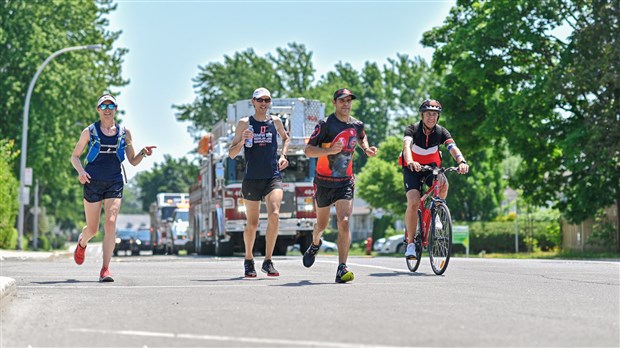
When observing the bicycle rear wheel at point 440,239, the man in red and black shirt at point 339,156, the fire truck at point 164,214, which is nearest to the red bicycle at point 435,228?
the bicycle rear wheel at point 440,239

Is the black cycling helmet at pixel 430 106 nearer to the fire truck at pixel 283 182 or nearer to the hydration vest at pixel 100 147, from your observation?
the hydration vest at pixel 100 147

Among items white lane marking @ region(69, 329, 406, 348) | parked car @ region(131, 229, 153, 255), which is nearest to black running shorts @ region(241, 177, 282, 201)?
white lane marking @ region(69, 329, 406, 348)

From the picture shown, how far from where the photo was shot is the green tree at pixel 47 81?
47219mm

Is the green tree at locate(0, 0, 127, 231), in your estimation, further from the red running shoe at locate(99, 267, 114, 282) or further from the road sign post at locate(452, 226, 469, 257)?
the red running shoe at locate(99, 267, 114, 282)

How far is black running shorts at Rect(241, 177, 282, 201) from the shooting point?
13.1 meters

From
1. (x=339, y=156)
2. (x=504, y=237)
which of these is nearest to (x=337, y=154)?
(x=339, y=156)

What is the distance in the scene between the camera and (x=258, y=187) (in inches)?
514

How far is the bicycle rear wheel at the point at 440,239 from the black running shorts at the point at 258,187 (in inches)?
73.4

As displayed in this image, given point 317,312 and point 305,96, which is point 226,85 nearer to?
point 305,96

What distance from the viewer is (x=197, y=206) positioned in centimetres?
3788

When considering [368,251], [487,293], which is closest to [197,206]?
[368,251]

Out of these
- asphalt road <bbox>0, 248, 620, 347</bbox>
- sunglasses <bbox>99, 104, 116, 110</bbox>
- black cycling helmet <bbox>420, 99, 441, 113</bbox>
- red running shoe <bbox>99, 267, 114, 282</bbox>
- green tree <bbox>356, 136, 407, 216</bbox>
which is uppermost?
green tree <bbox>356, 136, 407, 216</bbox>

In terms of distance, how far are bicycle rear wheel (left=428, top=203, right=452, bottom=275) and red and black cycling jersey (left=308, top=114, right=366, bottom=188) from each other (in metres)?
1.17

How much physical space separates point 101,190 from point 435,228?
3779 millimetres
